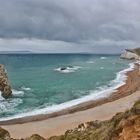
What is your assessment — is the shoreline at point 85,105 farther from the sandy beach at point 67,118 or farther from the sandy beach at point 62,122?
the sandy beach at point 62,122

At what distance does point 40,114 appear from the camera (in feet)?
152

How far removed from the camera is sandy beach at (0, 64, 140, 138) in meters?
38.4

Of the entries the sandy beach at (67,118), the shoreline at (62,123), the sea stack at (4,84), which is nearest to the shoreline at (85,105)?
the sandy beach at (67,118)

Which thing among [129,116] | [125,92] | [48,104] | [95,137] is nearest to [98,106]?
[48,104]

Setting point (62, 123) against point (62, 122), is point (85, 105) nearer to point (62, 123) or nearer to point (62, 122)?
point (62, 122)

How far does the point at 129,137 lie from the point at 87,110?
128 ft

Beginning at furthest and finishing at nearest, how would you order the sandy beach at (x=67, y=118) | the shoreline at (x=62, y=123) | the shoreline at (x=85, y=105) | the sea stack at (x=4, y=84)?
the sea stack at (x=4, y=84), the shoreline at (x=85, y=105), the sandy beach at (x=67, y=118), the shoreline at (x=62, y=123)

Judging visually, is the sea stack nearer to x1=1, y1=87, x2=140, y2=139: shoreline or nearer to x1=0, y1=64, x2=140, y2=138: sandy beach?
x1=0, y1=64, x2=140, y2=138: sandy beach

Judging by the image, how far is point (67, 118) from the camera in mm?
44469

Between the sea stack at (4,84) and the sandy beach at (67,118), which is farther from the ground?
the sea stack at (4,84)

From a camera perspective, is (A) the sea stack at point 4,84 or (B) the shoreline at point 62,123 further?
(A) the sea stack at point 4,84

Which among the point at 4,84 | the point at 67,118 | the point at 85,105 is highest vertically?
the point at 4,84

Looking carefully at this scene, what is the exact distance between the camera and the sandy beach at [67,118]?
38.4 metres

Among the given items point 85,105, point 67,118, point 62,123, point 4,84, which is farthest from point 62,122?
point 4,84
